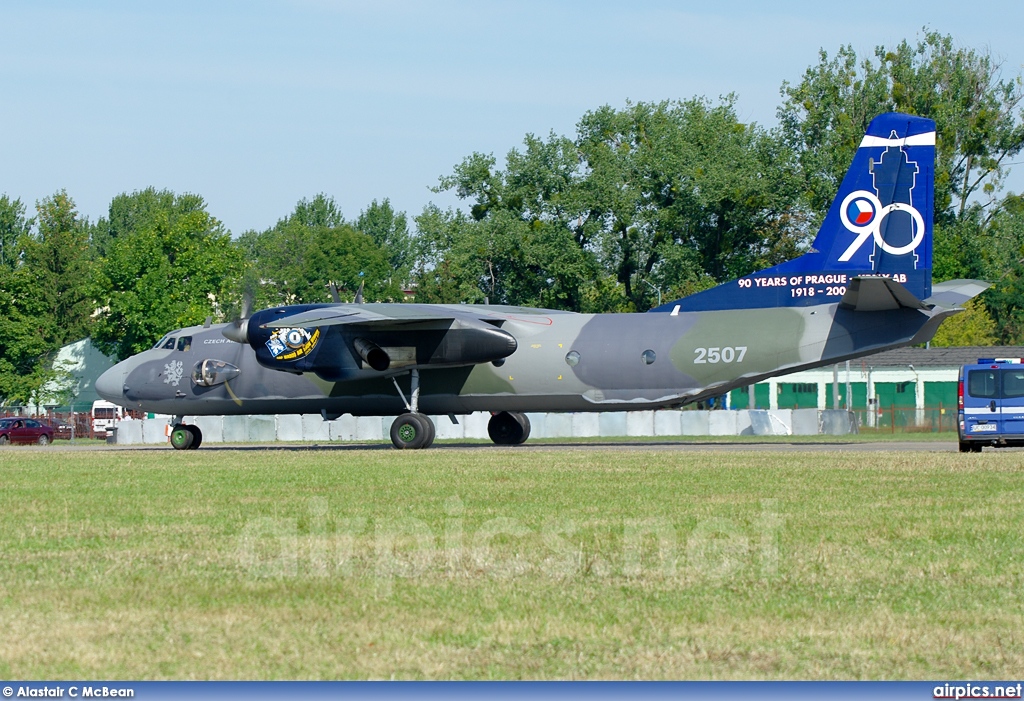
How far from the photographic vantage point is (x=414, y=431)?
33125 mm

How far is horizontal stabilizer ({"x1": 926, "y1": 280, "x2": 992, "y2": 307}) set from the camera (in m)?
30.0

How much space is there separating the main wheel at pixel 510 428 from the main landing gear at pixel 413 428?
4.09m

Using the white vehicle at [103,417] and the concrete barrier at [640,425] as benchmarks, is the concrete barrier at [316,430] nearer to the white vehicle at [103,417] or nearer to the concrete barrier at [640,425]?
the concrete barrier at [640,425]

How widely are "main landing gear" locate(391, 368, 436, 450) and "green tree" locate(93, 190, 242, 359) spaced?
5347cm

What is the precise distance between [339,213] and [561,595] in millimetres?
147909

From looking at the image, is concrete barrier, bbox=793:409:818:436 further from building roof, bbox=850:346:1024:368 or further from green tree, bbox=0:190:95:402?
green tree, bbox=0:190:95:402

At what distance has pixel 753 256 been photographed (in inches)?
2864

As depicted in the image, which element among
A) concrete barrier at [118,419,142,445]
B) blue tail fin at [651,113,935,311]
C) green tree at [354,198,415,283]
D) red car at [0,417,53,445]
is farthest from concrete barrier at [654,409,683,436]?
green tree at [354,198,415,283]

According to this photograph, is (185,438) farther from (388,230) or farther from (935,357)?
(388,230)

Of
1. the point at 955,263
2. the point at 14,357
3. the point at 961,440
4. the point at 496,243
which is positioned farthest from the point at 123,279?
the point at 961,440

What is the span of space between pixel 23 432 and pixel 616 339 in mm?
36487

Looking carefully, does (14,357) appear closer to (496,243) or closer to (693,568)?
(496,243)

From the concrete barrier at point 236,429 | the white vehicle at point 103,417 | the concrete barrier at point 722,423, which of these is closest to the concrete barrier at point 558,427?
the concrete barrier at point 722,423

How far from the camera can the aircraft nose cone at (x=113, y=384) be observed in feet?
122
